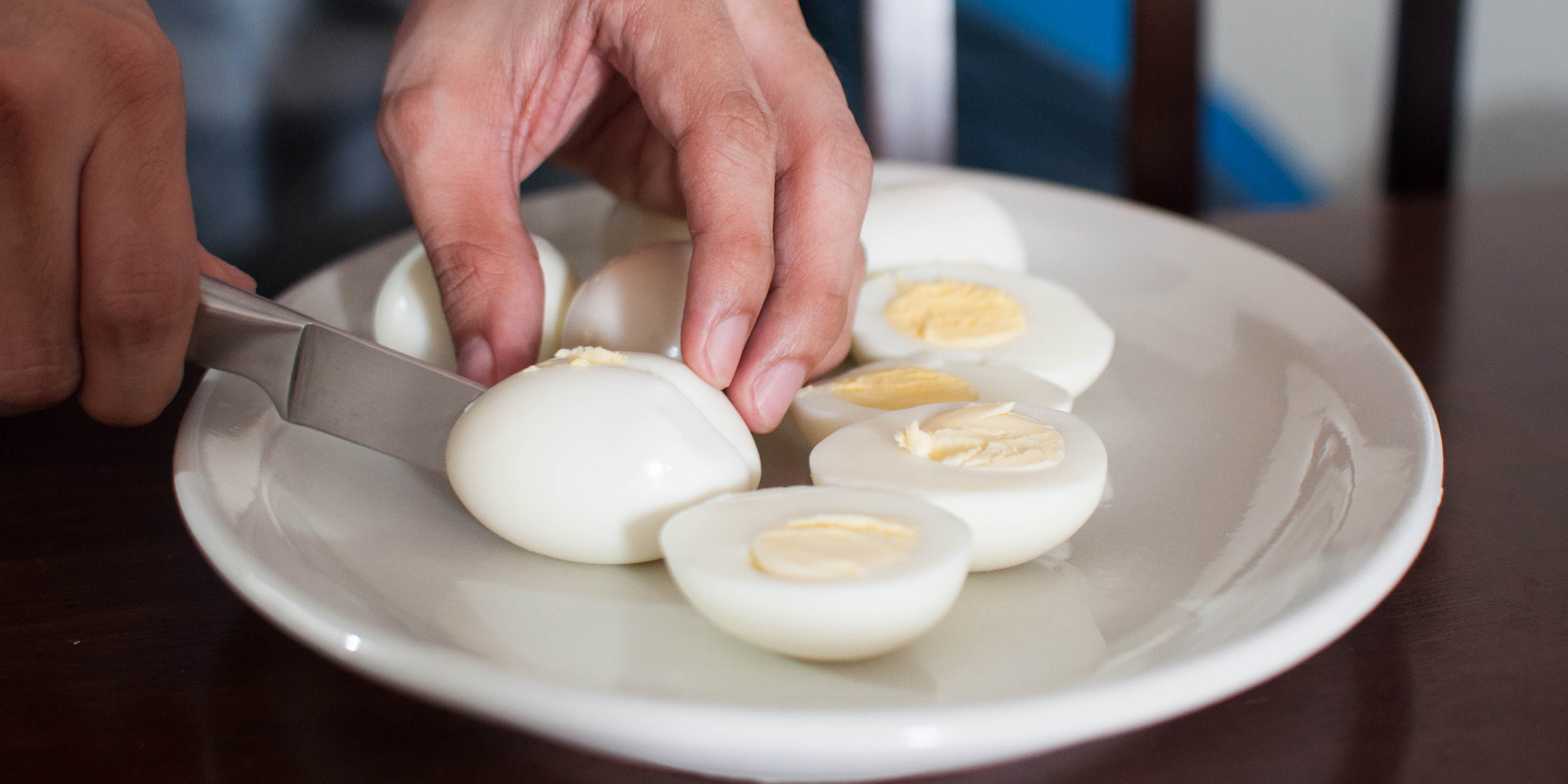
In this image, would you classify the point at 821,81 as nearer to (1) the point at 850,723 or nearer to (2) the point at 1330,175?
(1) the point at 850,723

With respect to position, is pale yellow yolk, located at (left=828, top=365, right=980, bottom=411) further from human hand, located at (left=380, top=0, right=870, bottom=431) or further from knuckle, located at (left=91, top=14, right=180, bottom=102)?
knuckle, located at (left=91, top=14, right=180, bottom=102)

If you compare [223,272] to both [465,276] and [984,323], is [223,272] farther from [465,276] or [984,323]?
[984,323]

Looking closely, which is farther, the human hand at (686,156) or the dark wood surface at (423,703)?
the human hand at (686,156)

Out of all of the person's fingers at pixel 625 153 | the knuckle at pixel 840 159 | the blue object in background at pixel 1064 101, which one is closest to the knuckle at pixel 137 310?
the knuckle at pixel 840 159

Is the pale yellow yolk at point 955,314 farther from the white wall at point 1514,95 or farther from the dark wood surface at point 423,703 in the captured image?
the white wall at point 1514,95

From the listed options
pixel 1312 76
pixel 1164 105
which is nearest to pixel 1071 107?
pixel 1312 76

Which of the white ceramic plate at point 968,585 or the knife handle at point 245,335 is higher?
the knife handle at point 245,335

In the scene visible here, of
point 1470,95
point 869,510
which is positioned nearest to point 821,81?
point 869,510
